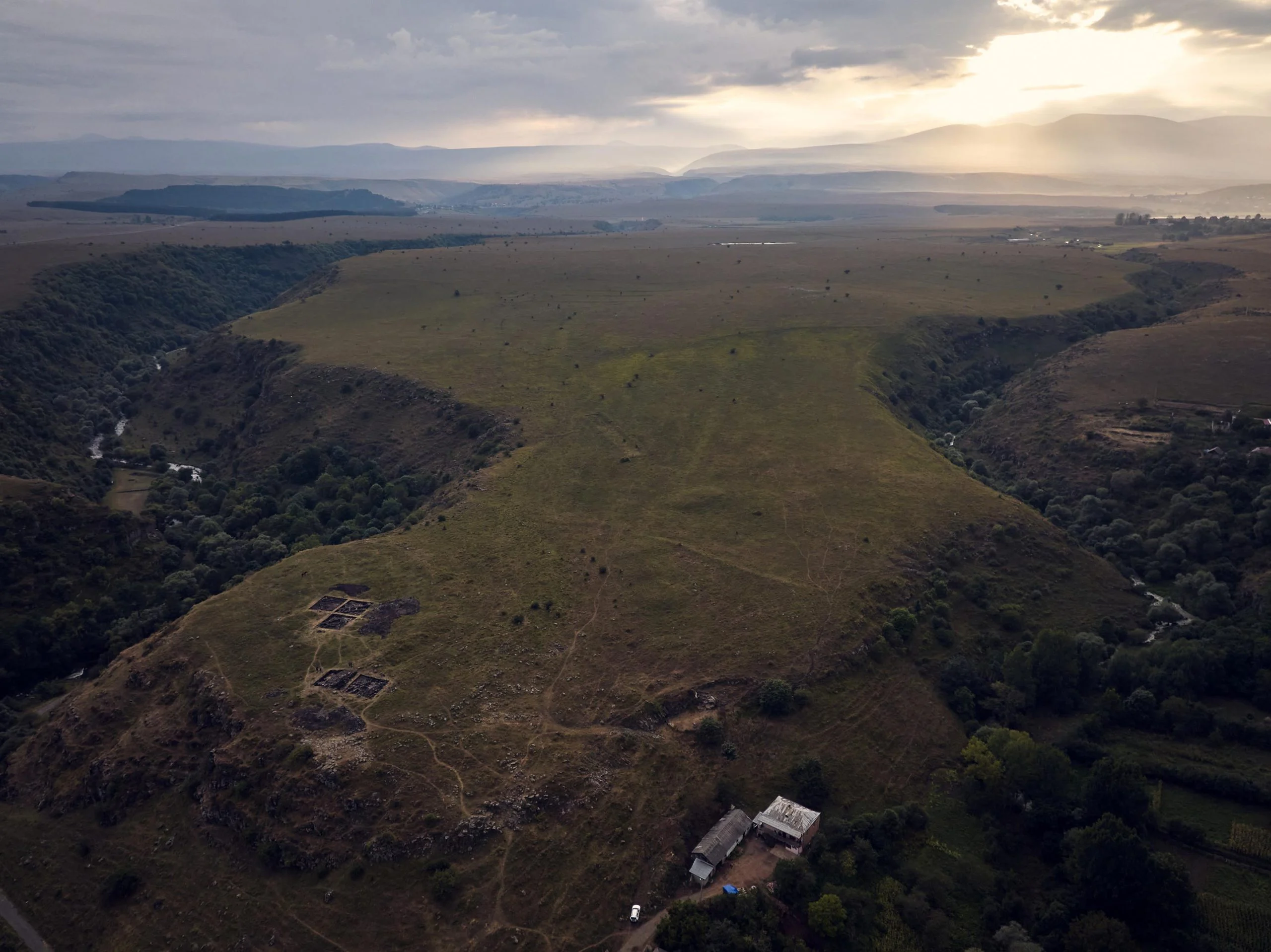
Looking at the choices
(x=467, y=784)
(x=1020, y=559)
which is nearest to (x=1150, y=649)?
(x=1020, y=559)

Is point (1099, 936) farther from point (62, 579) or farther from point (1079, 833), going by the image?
point (62, 579)

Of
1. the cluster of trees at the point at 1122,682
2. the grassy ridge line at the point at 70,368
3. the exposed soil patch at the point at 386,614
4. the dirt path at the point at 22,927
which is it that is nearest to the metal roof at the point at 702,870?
the cluster of trees at the point at 1122,682

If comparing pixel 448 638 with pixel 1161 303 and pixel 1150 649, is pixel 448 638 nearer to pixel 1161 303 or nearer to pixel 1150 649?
pixel 1150 649

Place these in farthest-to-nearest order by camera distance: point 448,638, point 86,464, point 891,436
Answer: point 86,464 < point 891,436 < point 448,638

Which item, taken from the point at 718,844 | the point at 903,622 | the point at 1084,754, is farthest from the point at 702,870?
the point at 1084,754

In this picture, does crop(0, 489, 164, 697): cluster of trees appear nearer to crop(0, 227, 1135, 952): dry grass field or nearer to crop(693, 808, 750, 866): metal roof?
crop(0, 227, 1135, 952): dry grass field

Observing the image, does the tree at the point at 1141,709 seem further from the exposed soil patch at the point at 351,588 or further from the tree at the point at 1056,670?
the exposed soil patch at the point at 351,588
